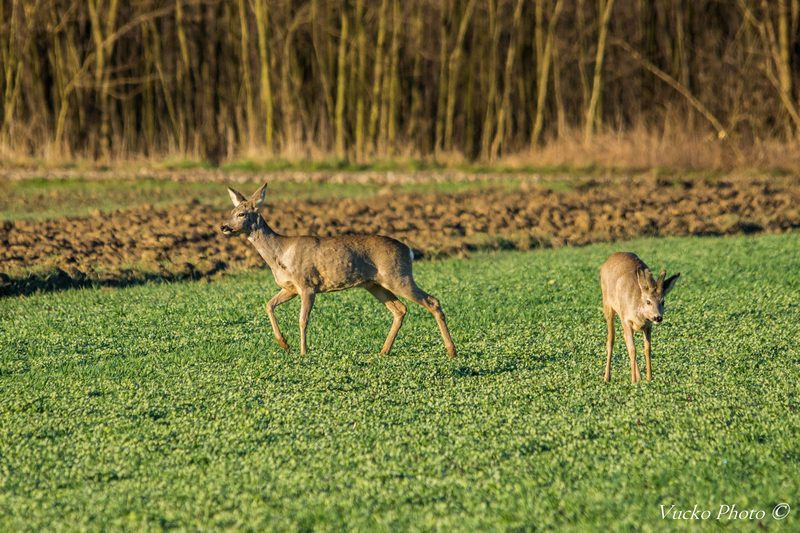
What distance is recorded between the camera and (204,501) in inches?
243

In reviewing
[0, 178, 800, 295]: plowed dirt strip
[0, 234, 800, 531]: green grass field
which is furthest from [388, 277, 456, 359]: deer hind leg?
[0, 178, 800, 295]: plowed dirt strip

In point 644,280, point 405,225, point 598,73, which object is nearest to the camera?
point 644,280

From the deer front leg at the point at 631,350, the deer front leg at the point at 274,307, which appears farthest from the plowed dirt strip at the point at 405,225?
the deer front leg at the point at 631,350

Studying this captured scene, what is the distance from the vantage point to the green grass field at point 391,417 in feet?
20.0

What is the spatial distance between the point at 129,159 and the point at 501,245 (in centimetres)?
1458

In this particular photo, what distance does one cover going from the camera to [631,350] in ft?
27.3

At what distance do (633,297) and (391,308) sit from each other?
7.41 ft

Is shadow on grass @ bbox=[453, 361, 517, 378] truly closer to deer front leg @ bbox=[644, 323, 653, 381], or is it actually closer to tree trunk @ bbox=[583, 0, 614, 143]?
deer front leg @ bbox=[644, 323, 653, 381]

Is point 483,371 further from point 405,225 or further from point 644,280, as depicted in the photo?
point 405,225

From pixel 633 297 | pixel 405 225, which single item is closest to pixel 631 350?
pixel 633 297

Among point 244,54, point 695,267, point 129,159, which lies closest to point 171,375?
point 695,267

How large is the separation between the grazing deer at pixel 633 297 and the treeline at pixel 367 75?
19887mm

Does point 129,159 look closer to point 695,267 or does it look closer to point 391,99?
point 391,99

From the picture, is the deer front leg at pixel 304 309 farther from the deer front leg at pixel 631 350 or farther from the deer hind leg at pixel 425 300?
the deer front leg at pixel 631 350
